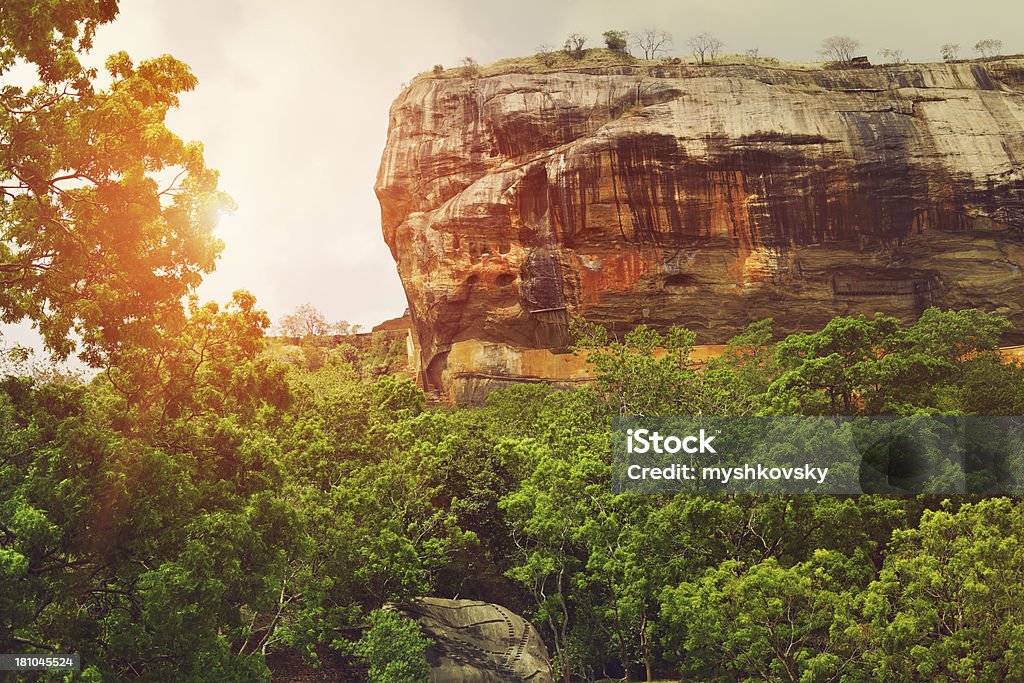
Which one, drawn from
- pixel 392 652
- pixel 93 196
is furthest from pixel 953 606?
pixel 93 196

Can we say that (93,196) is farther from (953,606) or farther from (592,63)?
(592,63)

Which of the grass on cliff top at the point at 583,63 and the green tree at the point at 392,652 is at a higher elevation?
the grass on cliff top at the point at 583,63

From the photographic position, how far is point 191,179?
502 inches

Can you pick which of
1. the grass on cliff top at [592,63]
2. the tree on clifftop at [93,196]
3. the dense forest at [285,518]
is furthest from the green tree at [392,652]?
the grass on cliff top at [592,63]

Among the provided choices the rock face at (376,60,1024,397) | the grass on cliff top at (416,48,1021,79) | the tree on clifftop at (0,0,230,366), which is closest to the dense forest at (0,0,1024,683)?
the tree on clifftop at (0,0,230,366)

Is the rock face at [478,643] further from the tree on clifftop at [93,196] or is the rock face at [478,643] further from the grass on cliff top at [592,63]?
the grass on cliff top at [592,63]

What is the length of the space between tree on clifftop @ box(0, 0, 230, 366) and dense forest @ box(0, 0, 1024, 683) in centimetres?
3

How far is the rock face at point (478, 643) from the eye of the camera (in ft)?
55.1

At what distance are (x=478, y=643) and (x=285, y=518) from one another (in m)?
5.73

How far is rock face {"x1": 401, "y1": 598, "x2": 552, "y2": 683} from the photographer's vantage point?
55.1 ft

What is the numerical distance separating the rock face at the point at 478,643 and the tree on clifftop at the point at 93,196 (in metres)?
8.15

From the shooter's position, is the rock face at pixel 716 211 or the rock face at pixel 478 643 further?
the rock face at pixel 716 211

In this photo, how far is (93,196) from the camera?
12.1 m

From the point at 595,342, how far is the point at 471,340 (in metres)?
14.1
